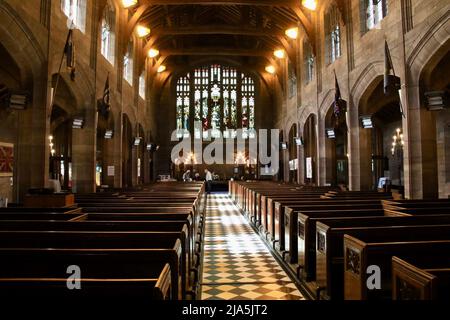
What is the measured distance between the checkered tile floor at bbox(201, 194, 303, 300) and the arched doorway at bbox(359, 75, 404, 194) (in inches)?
191

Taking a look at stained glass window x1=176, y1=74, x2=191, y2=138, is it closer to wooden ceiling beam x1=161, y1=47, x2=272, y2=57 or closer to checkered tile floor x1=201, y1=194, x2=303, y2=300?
wooden ceiling beam x1=161, y1=47, x2=272, y2=57

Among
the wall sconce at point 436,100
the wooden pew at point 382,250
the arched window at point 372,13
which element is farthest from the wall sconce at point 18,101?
the arched window at point 372,13

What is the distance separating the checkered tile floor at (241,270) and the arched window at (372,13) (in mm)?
6903

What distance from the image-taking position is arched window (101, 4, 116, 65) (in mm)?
11973

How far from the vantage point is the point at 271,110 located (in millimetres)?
25672

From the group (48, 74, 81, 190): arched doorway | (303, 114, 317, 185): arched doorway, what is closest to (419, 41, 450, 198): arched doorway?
(303, 114, 317, 185): arched doorway

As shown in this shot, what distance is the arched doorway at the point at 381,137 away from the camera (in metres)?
10.4

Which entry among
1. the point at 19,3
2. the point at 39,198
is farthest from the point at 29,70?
the point at 39,198

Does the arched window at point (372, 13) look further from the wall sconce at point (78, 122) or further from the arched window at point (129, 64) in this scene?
the arched window at point (129, 64)

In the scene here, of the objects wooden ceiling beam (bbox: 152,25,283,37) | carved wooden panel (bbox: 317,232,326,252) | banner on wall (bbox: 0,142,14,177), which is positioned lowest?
carved wooden panel (bbox: 317,232,326,252)

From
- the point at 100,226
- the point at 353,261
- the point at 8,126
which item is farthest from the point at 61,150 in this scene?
the point at 353,261

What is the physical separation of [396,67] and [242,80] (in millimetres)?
18651

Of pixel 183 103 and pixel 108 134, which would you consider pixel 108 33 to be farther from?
pixel 183 103

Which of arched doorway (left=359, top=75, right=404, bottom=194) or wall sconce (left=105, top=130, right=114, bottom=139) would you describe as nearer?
arched doorway (left=359, top=75, right=404, bottom=194)
